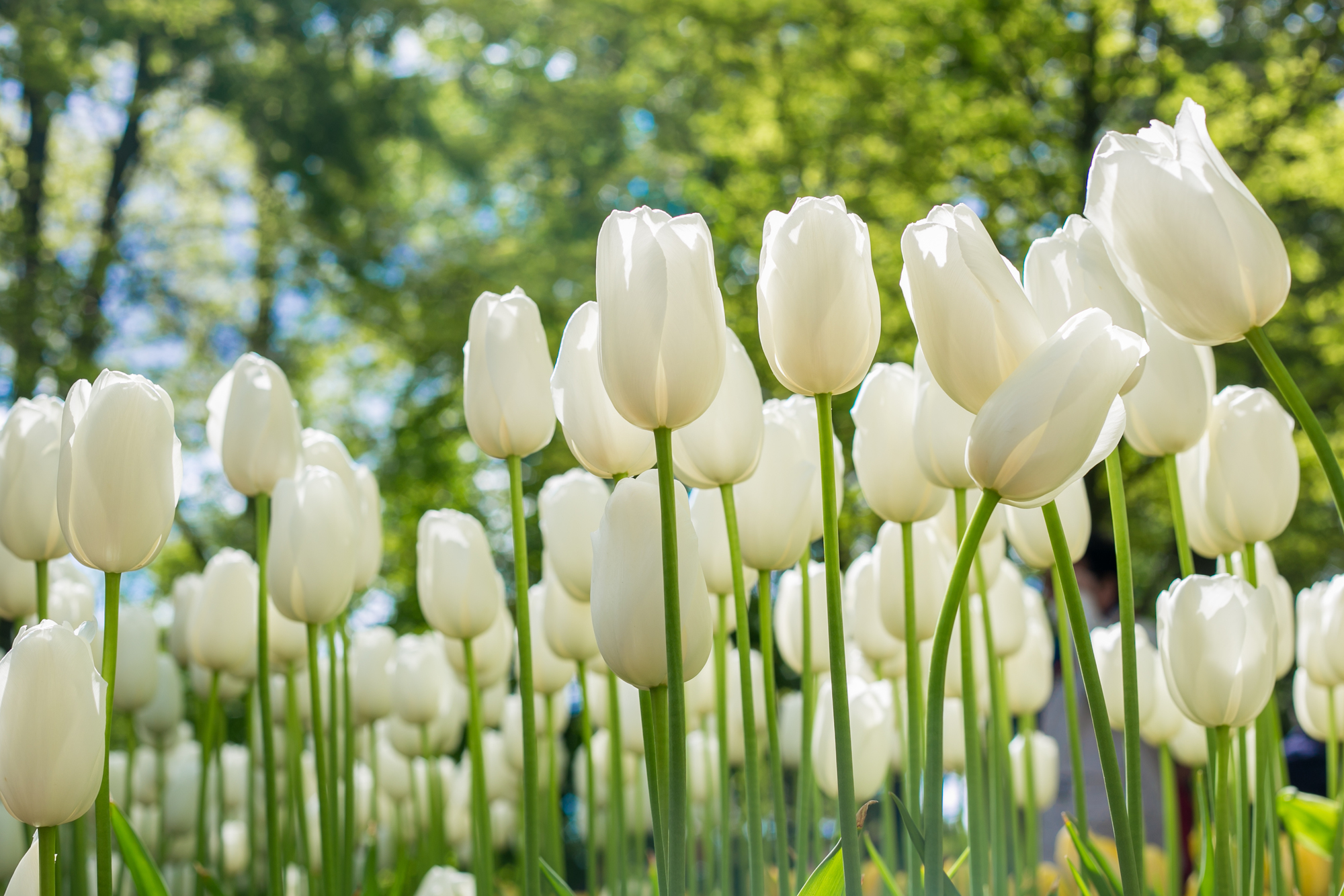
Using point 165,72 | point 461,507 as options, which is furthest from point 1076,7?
point 165,72

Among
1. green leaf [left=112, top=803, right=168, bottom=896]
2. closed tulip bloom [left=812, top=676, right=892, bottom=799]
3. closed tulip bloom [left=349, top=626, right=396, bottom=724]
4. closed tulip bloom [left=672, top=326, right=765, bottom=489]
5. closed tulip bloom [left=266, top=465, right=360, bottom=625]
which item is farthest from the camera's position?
closed tulip bloom [left=349, top=626, right=396, bottom=724]

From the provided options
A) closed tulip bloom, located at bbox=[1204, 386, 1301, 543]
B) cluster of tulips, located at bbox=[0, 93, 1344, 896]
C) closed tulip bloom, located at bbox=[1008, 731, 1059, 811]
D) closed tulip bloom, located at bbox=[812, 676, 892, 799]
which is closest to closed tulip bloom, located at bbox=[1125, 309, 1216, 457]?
cluster of tulips, located at bbox=[0, 93, 1344, 896]

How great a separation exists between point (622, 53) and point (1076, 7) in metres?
4.38

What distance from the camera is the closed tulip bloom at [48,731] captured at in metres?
0.92

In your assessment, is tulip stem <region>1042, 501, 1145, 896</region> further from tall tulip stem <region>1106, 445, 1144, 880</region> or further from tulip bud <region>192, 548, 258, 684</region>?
tulip bud <region>192, 548, 258, 684</region>

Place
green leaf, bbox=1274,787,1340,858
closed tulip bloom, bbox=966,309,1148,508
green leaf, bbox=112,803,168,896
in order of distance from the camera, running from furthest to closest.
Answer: green leaf, bbox=1274,787,1340,858, green leaf, bbox=112,803,168,896, closed tulip bloom, bbox=966,309,1148,508

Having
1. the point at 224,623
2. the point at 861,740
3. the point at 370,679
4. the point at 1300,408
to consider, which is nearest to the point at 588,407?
the point at 1300,408

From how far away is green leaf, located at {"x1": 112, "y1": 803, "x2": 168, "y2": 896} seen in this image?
1.20 m

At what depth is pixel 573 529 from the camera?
1411 mm

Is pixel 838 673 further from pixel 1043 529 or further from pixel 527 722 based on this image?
pixel 1043 529

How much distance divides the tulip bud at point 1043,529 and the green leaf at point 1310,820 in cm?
88

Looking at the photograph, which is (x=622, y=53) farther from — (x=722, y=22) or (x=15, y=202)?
(x=15, y=202)

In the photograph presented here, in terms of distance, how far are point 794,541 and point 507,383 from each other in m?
0.39

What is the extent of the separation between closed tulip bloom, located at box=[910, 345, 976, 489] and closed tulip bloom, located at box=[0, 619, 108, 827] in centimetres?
86
